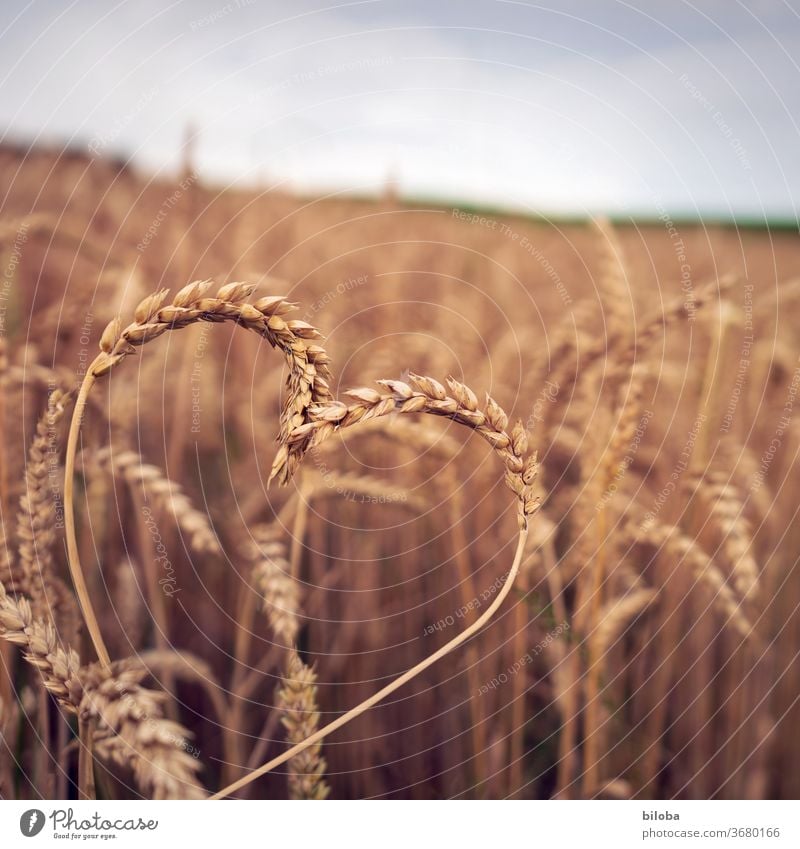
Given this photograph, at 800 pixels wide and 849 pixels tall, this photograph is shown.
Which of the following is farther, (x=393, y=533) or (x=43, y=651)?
(x=393, y=533)

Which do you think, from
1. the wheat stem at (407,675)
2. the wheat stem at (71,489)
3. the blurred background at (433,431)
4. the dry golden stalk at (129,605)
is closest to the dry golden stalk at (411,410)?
the wheat stem at (407,675)

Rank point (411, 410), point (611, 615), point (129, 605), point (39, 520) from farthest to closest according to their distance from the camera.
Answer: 1. point (129, 605)
2. point (611, 615)
3. point (39, 520)
4. point (411, 410)

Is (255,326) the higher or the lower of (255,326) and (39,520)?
the higher

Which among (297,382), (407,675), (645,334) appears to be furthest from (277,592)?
(645,334)

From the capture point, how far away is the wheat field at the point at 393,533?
968 mm

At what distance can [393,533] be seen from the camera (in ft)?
4.65

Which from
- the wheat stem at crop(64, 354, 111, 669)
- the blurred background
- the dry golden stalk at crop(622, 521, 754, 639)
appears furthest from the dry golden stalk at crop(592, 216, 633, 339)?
the wheat stem at crop(64, 354, 111, 669)

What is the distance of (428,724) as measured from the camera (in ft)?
4.02

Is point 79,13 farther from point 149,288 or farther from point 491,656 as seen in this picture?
point 491,656

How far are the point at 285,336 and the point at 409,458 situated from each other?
2.67 ft

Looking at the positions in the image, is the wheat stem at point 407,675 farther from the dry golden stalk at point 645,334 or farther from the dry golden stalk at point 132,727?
the dry golden stalk at point 645,334

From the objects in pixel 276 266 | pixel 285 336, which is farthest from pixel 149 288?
pixel 285 336
